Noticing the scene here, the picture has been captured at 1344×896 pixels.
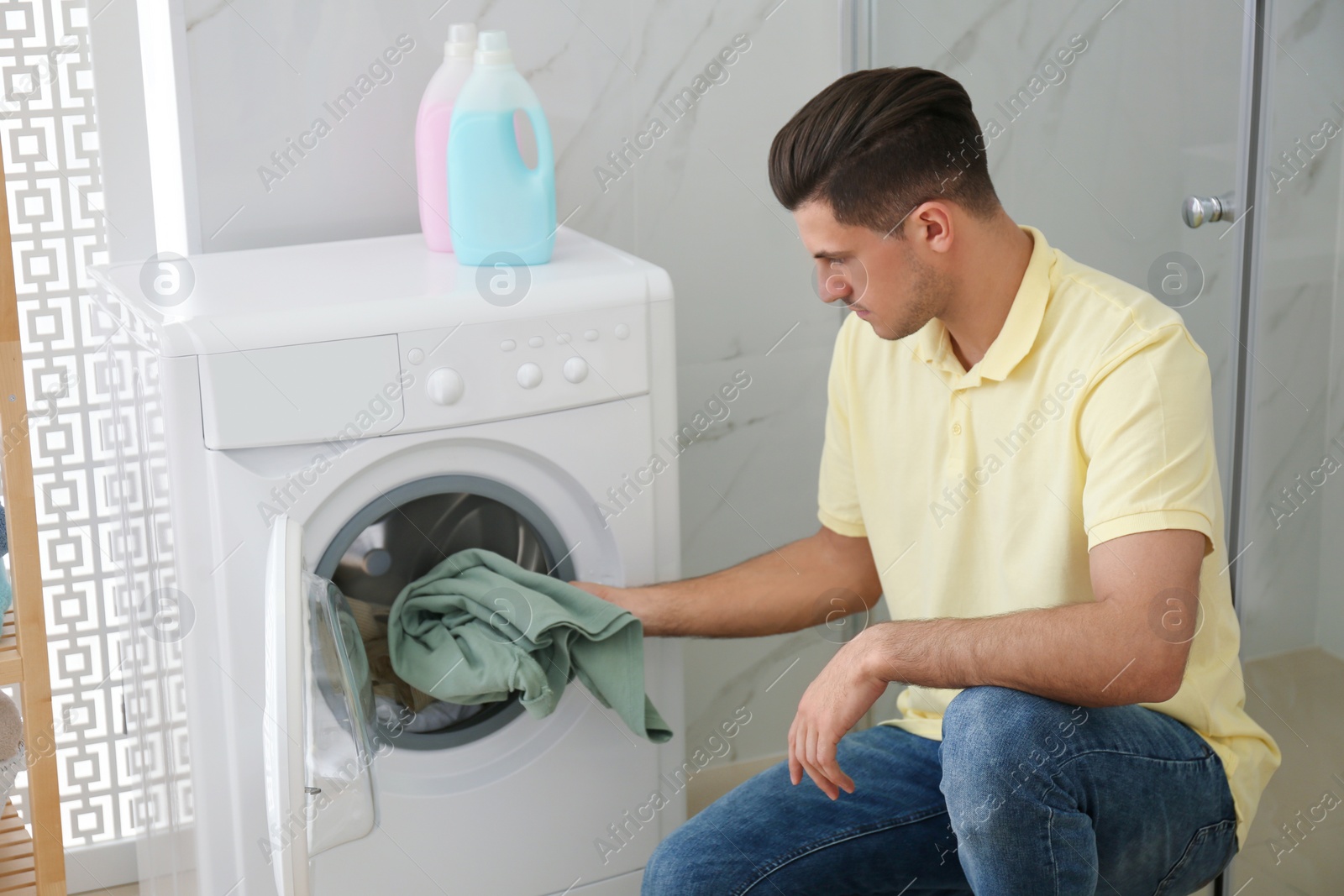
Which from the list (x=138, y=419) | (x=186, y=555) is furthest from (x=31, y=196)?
(x=186, y=555)

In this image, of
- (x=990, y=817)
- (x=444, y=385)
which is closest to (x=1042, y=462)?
(x=990, y=817)

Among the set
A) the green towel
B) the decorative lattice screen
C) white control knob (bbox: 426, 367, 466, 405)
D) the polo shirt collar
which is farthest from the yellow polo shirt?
the decorative lattice screen

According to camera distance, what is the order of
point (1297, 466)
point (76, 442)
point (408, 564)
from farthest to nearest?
point (76, 442) < point (408, 564) < point (1297, 466)

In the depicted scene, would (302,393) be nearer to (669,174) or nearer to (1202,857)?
(669,174)

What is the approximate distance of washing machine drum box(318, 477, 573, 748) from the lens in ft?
4.77

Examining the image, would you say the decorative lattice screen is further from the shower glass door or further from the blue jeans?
the shower glass door

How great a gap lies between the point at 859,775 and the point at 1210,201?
28.8 inches

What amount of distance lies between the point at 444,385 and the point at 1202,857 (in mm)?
905

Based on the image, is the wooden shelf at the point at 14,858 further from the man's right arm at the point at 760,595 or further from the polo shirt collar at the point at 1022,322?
the polo shirt collar at the point at 1022,322

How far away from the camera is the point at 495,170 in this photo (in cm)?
155

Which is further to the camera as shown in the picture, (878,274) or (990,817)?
(878,274)

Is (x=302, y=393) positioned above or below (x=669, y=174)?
below

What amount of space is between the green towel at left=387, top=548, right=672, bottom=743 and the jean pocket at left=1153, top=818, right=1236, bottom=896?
578 millimetres

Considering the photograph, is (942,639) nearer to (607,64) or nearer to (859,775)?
(859,775)
